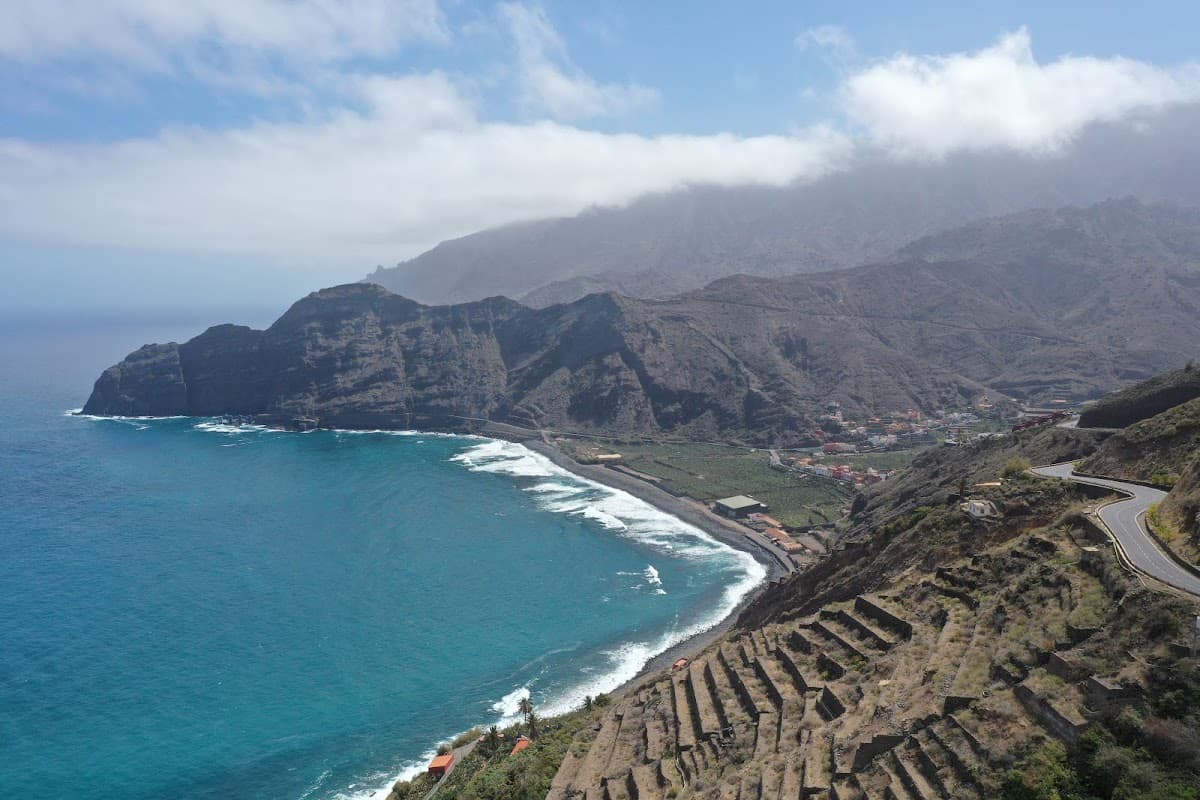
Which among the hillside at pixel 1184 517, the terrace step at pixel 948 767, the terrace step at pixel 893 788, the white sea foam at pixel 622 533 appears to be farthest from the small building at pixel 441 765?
the hillside at pixel 1184 517

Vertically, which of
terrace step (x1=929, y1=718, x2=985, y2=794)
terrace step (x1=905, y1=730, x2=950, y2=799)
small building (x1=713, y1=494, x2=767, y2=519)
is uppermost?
terrace step (x1=929, y1=718, x2=985, y2=794)

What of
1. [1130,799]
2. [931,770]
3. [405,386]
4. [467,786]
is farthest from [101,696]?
[405,386]

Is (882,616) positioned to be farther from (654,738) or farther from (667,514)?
(667,514)

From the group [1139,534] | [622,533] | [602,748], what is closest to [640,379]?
[622,533]

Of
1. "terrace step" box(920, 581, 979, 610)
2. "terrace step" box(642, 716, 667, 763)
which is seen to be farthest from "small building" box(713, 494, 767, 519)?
"terrace step" box(642, 716, 667, 763)

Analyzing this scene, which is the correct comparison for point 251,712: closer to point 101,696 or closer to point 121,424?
point 101,696

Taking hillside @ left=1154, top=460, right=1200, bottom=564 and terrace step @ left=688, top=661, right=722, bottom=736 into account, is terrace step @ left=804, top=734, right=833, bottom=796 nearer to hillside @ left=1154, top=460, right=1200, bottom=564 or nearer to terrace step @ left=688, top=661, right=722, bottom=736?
terrace step @ left=688, top=661, right=722, bottom=736

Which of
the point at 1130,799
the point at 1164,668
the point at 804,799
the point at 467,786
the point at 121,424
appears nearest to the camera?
the point at 1130,799
